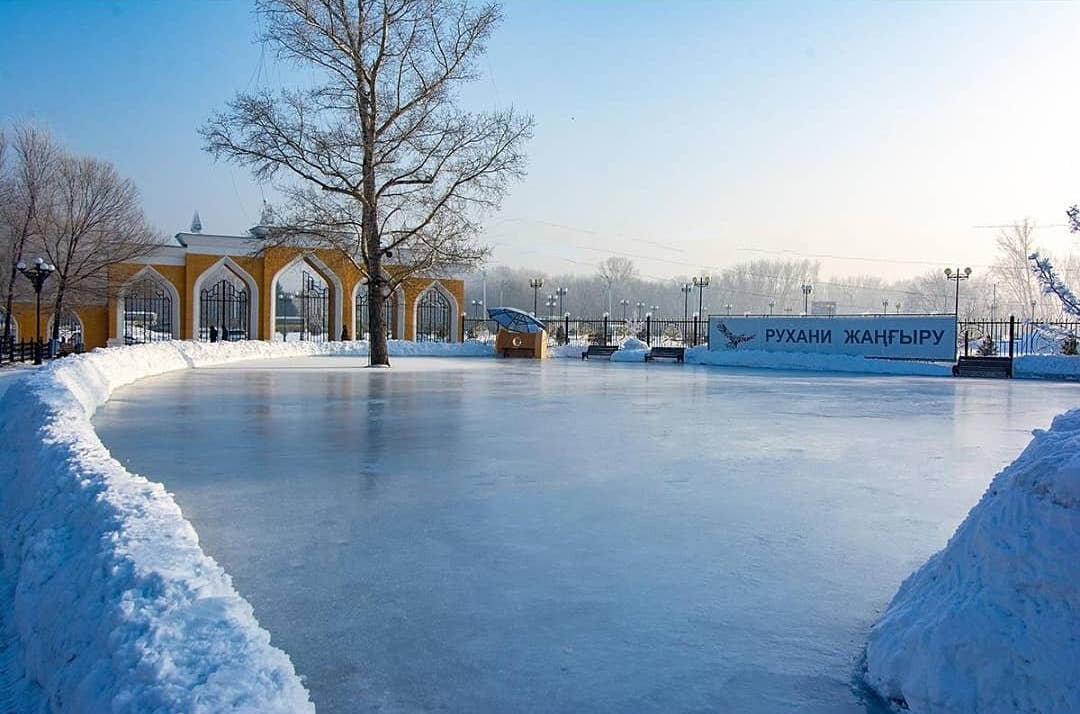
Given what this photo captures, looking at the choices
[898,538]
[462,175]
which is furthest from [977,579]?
[462,175]

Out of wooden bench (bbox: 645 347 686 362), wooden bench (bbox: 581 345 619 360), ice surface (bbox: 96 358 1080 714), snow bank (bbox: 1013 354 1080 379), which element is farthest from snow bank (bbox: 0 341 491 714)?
wooden bench (bbox: 581 345 619 360)

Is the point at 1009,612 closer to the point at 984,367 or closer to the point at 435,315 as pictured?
the point at 984,367

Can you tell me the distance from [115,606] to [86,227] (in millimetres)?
41366

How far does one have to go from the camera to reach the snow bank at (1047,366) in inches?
991

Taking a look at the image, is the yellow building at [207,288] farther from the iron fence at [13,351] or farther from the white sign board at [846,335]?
the white sign board at [846,335]

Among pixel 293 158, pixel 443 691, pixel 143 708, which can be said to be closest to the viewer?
pixel 143 708

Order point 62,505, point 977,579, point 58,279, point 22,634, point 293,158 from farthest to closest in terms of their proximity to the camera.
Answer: point 58,279, point 293,158, point 62,505, point 22,634, point 977,579

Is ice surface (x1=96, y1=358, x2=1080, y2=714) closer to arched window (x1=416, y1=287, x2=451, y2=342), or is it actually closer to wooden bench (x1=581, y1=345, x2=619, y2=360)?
wooden bench (x1=581, y1=345, x2=619, y2=360)

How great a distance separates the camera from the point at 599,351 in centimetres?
3634

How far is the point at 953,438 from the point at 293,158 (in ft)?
67.4

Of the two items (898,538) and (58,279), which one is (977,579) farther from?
(58,279)

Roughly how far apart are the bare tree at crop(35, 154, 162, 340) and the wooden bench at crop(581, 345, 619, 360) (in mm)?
20316

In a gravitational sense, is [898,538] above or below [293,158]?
below

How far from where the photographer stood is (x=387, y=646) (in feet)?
11.9
